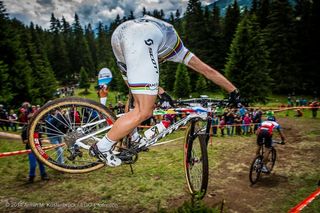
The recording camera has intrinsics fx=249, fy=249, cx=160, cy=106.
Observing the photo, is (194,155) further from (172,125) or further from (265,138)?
(265,138)

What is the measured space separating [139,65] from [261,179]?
8780 mm

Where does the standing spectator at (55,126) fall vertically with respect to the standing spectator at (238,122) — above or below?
above

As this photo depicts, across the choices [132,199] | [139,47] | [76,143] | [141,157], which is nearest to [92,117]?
[76,143]

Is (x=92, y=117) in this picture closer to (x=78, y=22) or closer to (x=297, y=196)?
(x=297, y=196)

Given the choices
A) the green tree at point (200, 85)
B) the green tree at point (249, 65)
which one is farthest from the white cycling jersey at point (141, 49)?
the green tree at point (200, 85)

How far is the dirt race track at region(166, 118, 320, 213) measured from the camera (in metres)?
7.69

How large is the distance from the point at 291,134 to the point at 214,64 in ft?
156

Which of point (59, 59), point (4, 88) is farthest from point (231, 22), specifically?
point (59, 59)

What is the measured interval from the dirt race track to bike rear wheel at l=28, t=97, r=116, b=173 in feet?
10.8

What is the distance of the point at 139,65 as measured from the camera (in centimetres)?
318

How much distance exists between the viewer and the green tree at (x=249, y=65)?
38.7 m

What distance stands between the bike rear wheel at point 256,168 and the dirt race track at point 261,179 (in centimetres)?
20

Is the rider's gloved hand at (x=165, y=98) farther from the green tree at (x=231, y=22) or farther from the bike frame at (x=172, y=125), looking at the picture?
the green tree at (x=231, y=22)

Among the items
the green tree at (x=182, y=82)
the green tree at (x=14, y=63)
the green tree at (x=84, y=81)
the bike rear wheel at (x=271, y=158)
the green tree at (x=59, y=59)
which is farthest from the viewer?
the green tree at (x=59, y=59)
